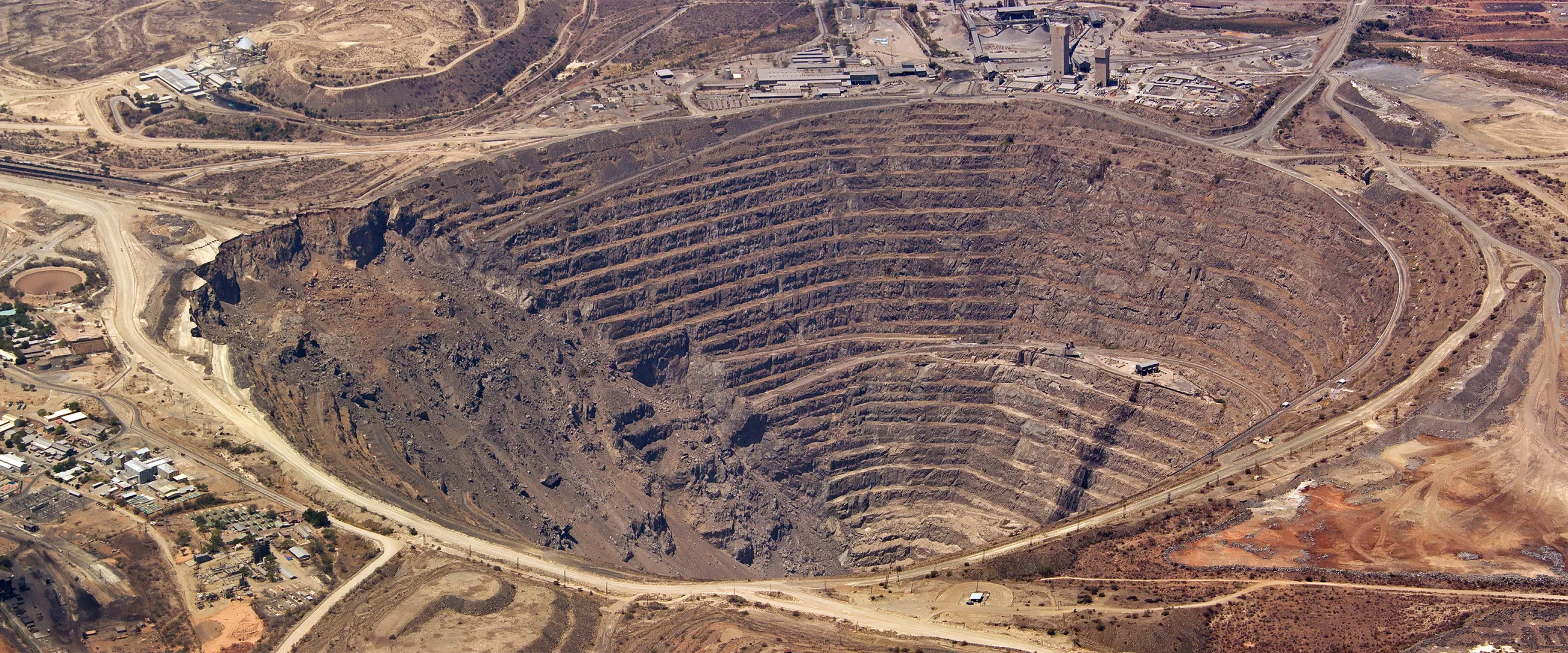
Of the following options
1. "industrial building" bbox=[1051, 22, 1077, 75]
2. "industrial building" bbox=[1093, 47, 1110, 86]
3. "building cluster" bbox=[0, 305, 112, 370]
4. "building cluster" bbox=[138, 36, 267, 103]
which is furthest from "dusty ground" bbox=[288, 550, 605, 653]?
"industrial building" bbox=[1051, 22, 1077, 75]

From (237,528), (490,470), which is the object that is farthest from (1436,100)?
(237,528)

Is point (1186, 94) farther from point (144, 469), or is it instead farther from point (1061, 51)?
point (144, 469)

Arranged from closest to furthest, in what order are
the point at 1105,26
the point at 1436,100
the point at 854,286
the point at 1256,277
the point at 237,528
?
the point at 237,528 < the point at 1256,277 < the point at 854,286 < the point at 1436,100 < the point at 1105,26

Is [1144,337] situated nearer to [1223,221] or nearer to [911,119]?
[1223,221]

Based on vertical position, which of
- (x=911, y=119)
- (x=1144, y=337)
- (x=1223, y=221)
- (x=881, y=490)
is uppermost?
(x=911, y=119)

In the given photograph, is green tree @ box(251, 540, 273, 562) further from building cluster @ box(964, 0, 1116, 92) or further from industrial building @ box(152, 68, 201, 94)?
building cluster @ box(964, 0, 1116, 92)
